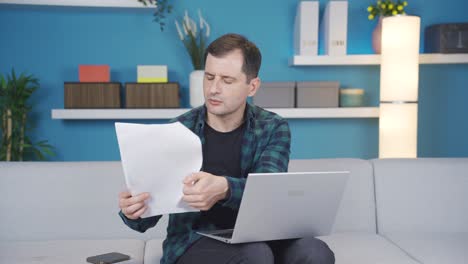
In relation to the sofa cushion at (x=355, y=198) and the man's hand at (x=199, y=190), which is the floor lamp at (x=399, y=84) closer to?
the sofa cushion at (x=355, y=198)

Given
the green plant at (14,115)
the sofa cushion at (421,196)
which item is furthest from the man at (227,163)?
the green plant at (14,115)

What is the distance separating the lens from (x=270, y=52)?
12.9ft

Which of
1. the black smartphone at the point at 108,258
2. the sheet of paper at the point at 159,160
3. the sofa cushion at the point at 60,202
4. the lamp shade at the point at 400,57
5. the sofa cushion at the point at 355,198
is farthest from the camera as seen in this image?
the lamp shade at the point at 400,57

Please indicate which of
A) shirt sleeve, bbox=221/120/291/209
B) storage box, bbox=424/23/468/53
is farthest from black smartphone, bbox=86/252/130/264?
storage box, bbox=424/23/468/53

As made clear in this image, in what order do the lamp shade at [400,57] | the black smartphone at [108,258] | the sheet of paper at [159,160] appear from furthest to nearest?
the lamp shade at [400,57]
the black smartphone at [108,258]
the sheet of paper at [159,160]

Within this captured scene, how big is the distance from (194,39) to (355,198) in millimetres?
1837

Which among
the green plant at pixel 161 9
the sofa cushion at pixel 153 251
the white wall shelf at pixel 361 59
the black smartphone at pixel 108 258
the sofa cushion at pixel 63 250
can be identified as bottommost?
the sofa cushion at pixel 153 251

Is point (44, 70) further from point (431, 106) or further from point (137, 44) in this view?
point (431, 106)

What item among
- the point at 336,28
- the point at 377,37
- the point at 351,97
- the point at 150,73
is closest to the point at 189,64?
the point at 150,73

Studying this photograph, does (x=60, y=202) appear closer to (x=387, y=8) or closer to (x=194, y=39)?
(x=194, y=39)

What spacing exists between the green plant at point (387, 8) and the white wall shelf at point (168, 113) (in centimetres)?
63

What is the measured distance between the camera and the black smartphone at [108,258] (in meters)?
1.72

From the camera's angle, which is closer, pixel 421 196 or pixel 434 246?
pixel 434 246

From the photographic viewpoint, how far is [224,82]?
5.51 feet
